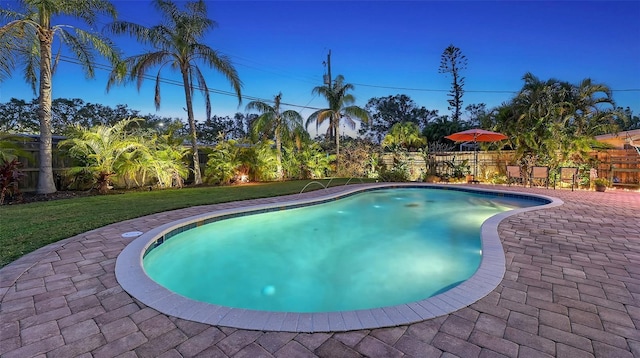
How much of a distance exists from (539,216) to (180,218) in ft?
23.3

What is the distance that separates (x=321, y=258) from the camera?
17.0 feet

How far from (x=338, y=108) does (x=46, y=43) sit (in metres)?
11.8

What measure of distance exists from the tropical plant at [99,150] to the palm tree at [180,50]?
7.81 feet

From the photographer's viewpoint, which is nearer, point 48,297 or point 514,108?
point 48,297

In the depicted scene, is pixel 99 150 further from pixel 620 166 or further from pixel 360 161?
pixel 620 166

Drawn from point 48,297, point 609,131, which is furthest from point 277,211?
point 609,131

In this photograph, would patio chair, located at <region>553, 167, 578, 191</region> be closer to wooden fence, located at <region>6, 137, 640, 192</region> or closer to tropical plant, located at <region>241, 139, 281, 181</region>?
wooden fence, located at <region>6, 137, 640, 192</region>

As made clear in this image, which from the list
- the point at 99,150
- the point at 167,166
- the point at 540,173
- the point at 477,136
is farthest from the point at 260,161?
the point at 540,173

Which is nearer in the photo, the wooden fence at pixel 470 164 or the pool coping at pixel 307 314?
the pool coping at pixel 307 314

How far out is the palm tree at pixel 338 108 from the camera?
16.0 metres

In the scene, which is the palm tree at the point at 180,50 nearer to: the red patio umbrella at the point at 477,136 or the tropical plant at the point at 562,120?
the red patio umbrella at the point at 477,136

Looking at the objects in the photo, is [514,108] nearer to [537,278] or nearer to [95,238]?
[537,278]

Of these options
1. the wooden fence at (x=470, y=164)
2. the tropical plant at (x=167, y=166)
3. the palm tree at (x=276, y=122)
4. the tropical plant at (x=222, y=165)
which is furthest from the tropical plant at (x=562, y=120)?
the tropical plant at (x=167, y=166)

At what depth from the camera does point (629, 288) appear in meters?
2.71
